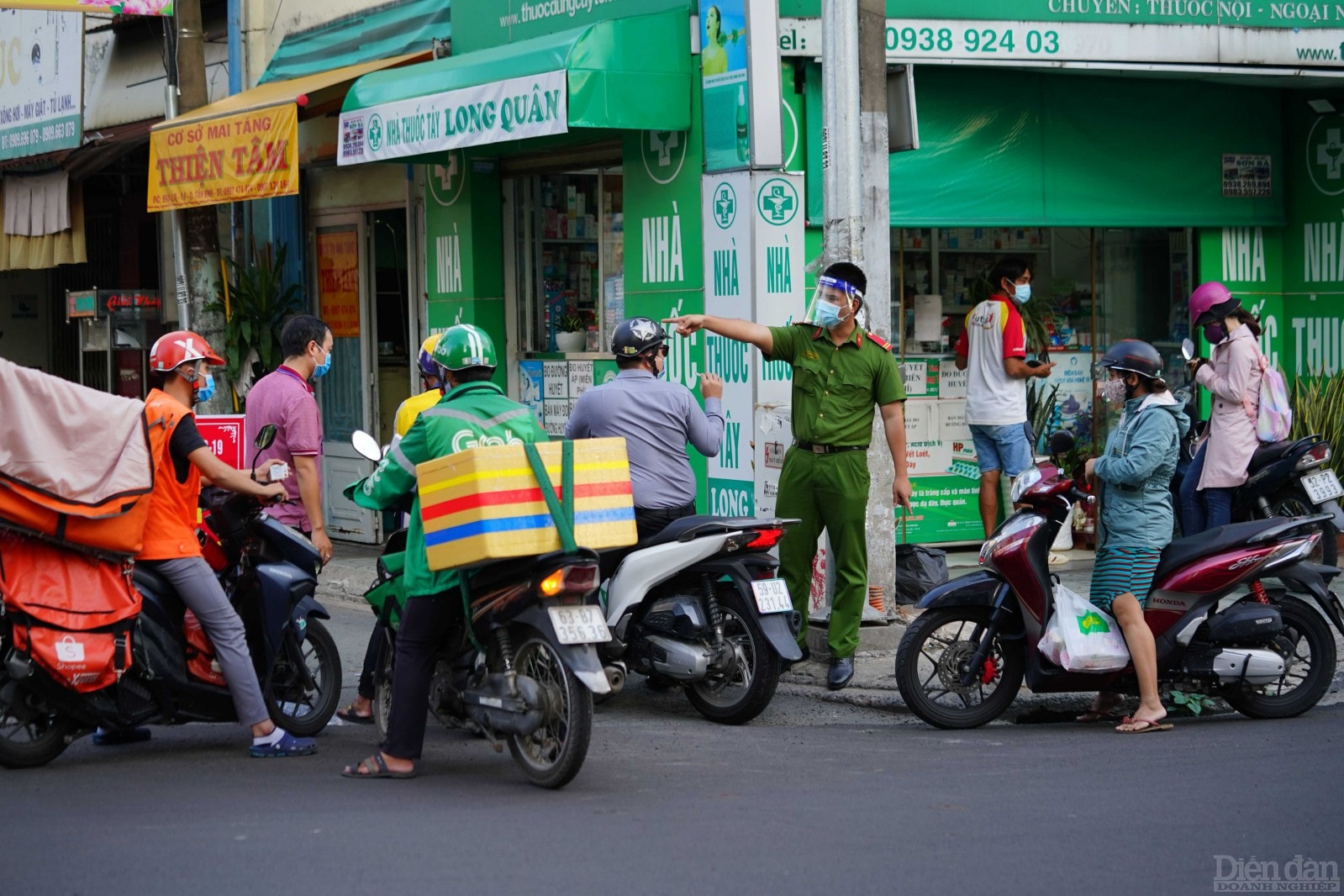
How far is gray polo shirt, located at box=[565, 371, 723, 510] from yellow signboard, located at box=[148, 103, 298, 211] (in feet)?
18.0

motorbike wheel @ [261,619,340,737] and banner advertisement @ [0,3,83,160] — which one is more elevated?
banner advertisement @ [0,3,83,160]

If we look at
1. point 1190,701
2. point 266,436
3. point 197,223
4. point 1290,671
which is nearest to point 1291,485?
point 1290,671

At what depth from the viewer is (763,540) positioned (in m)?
7.25

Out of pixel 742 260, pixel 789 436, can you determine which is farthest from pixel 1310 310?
pixel 789 436

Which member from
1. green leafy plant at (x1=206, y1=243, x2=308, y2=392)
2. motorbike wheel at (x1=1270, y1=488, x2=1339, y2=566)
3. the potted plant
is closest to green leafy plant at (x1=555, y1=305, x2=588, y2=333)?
the potted plant

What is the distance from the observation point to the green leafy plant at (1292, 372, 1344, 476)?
38.0 ft

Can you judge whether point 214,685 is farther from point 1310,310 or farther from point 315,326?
point 1310,310

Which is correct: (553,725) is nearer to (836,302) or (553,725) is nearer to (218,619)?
(218,619)

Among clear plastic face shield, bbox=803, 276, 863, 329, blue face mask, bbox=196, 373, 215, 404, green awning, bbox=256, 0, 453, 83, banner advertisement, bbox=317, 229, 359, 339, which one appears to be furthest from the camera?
banner advertisement, bbox=317, 229, 359, 339

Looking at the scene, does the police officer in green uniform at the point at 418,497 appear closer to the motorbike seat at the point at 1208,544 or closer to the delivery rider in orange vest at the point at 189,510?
the delivery rider in orange vest at the point at 189,510

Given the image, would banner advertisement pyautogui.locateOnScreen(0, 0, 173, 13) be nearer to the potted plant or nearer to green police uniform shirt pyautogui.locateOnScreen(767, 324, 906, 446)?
the potted plant

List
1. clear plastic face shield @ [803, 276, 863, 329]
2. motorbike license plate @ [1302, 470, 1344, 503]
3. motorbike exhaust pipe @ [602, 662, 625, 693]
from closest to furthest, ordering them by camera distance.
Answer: motorbike exhaust pipe @ [602, 662, 625, 693] → clear plastic face shield @ [803, 276, 863, 329] → motorbike license plate @ [1302, 470, 1344, 503]

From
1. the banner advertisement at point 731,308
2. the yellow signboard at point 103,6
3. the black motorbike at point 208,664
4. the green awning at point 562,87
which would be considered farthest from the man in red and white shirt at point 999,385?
the yellow signboard at point 103,6

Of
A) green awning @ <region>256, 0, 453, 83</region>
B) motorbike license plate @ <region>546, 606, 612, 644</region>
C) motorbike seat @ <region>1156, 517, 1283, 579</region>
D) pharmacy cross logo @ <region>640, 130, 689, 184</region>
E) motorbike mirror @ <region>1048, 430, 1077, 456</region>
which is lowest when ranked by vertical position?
motorbike license plate @ <region>546, 606, 612, 644</region>
